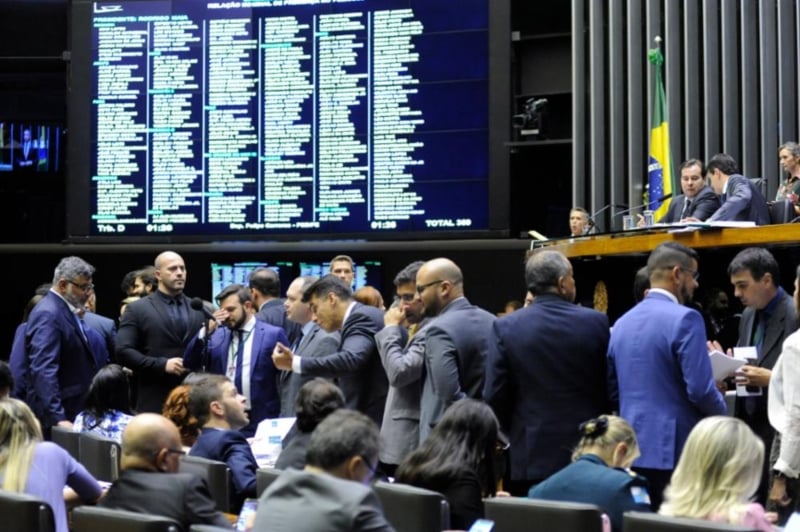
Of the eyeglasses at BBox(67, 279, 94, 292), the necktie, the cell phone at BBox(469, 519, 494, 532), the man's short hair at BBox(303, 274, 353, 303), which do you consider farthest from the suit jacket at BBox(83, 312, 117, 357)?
the cell phone at BBox(469, 519, 494, 532)

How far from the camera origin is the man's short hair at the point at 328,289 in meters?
6.77

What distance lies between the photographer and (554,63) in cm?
1236

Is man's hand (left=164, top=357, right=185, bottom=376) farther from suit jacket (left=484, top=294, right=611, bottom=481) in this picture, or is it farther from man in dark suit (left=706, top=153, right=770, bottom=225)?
man in dark suit (left=706, top=153, right=770, bottom=225)

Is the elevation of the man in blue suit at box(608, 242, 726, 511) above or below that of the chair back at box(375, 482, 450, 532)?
above

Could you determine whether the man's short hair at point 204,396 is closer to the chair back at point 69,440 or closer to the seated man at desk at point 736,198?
the chair back at point 69,440

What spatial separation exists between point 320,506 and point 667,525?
833mm

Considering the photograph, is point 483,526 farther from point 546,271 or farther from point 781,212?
point 781,212

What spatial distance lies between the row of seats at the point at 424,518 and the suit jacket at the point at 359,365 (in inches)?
93.2

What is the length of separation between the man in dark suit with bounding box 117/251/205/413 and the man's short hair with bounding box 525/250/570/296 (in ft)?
9.89

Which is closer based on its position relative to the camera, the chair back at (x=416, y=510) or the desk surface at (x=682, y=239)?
the chair back at (x=416, y=510)

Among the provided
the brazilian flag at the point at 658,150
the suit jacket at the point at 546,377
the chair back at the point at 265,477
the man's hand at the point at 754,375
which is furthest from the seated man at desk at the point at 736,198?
the chair back at the point at 265,477

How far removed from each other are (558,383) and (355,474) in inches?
79.0

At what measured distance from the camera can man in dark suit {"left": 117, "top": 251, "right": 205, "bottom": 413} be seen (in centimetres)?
795

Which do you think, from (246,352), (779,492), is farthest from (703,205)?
(779,492)
